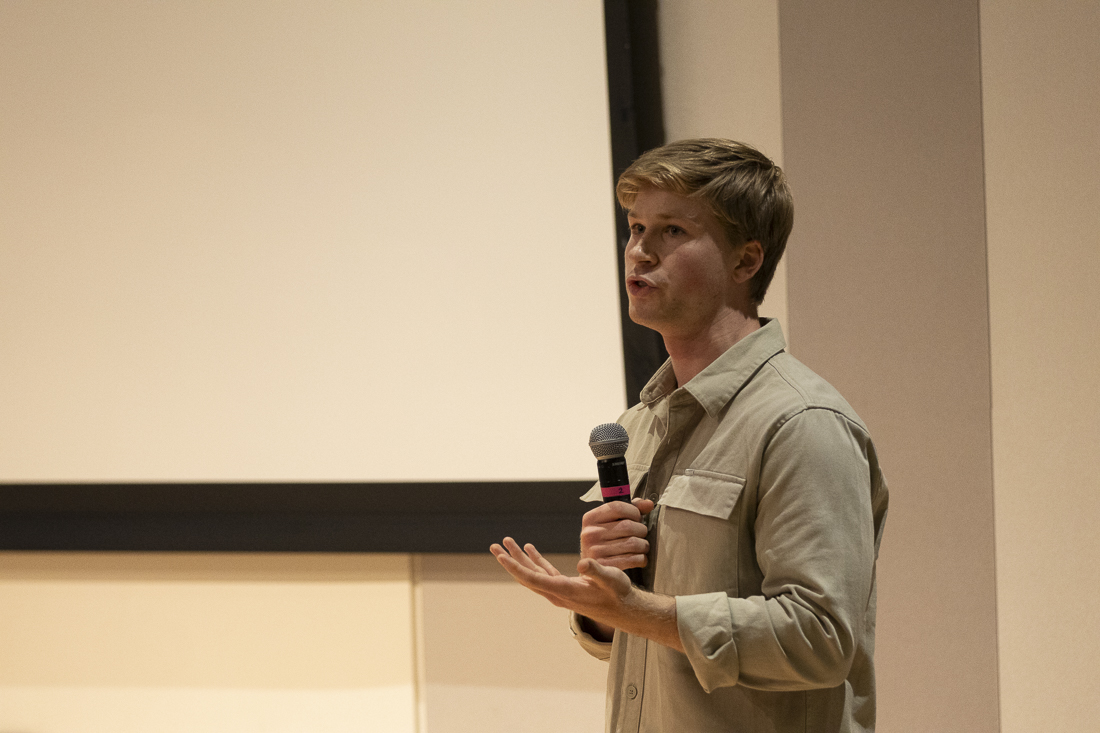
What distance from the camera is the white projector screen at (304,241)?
221cm

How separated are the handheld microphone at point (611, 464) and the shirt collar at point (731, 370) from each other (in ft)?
0.38

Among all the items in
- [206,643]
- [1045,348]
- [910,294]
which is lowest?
[206,643]

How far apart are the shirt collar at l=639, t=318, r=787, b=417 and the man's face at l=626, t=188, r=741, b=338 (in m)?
0.06

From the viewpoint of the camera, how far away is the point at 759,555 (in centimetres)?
102

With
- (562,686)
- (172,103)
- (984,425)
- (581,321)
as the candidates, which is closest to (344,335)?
(581,321)

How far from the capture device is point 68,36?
2455 millimetres

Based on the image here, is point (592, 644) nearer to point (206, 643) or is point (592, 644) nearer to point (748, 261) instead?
point (748, 261)

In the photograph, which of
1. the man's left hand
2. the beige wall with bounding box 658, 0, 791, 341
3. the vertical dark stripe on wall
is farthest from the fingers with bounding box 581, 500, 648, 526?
the vertical dark stripe on wall

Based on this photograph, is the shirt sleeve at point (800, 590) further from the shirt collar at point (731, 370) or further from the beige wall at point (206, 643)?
the beige wall at point (206, 643)

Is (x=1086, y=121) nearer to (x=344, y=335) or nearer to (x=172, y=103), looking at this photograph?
(x=344, y=335)

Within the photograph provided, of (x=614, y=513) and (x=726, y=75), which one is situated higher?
(x=726, y=75)

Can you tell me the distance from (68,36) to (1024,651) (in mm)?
2870

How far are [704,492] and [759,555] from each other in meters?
0.10

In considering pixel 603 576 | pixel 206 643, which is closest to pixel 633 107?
pixel 603 576
